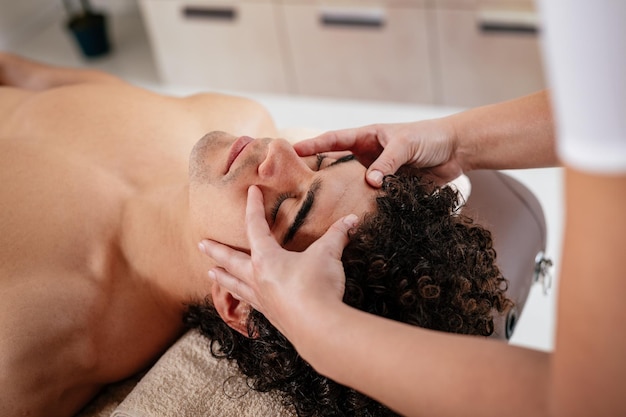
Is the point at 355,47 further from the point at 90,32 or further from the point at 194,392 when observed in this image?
the point at 194,392

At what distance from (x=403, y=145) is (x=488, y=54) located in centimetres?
156

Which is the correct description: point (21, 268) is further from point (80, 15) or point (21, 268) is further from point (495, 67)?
point (80, 15)

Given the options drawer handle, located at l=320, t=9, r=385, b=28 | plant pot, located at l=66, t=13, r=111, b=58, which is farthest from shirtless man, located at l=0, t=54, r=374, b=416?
plant pot, located at l=66, t=13, r=111, b=58

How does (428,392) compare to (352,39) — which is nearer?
(428,392)

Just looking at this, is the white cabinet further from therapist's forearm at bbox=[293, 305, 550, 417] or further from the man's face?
therapist's forearm at bbox=[293, 305, 550, 417]

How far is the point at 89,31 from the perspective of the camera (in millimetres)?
3836

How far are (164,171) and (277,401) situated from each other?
0.65 meters

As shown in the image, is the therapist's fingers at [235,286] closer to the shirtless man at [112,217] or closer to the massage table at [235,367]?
the shirtless man at [112,217]

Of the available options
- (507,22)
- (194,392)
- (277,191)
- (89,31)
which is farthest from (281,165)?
(89,31)

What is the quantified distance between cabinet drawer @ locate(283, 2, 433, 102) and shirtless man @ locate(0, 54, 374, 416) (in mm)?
1279

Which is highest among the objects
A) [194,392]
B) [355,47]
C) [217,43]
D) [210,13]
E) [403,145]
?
[210,13]

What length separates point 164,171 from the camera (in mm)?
1892

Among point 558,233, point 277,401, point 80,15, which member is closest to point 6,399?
point 277,401

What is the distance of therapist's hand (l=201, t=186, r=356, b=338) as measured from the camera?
45.7 inches
